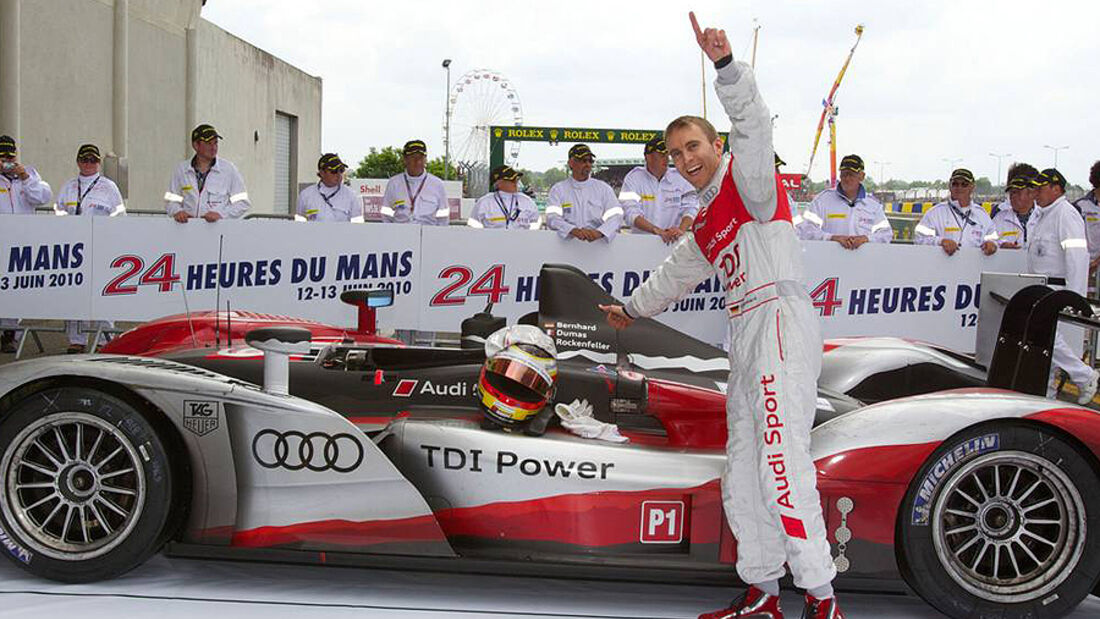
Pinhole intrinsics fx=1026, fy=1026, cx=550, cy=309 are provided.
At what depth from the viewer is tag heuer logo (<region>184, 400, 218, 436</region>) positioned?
130 inches

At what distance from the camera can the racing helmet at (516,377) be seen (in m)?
3.45

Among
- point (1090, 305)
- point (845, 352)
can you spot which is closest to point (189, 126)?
point (845, 352)

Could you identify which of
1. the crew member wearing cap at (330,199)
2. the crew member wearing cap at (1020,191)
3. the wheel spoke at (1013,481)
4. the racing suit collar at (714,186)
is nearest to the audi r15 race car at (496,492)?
the wheel spoke at (1013,481)

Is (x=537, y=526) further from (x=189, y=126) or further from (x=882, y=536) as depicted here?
(x=189, y=126)

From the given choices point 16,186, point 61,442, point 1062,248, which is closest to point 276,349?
point 61,442

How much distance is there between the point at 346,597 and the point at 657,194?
21.0 feet

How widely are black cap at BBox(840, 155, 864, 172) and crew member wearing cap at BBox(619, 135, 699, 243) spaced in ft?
4.47

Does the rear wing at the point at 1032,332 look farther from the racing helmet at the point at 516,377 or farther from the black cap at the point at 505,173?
the black cap at the point at 505,173

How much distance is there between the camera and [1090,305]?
3.68 metres

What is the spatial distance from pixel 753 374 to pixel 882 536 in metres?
0.71

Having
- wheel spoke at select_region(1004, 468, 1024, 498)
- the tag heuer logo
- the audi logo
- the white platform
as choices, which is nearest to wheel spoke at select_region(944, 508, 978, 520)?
wheel spoke at select_region(1004, 468, 1024, 498)

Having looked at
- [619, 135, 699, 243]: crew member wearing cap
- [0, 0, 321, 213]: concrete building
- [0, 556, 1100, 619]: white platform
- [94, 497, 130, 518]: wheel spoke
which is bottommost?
[0, 556, 1100, 619]: white platform

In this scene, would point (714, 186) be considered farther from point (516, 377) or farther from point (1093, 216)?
point (1093, 216)

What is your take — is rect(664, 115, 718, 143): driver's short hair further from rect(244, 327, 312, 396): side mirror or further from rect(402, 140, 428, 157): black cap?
rect(402, 140, 428, 157): black cap
